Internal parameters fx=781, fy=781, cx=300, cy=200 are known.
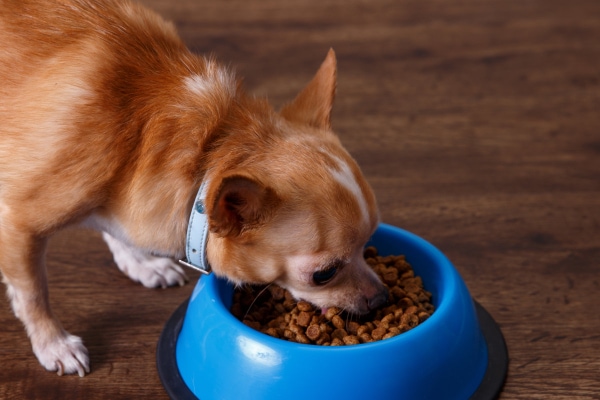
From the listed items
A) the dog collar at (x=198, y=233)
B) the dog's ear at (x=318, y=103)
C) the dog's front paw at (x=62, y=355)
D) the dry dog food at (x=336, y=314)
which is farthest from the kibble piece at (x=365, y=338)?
the dog's front paw at (x=62, y=355)

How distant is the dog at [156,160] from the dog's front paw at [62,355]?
25 cm

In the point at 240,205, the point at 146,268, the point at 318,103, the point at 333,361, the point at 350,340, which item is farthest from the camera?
the point at 146,268

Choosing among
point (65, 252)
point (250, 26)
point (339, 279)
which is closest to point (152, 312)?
point (65, 252)

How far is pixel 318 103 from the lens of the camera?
2.10 meters

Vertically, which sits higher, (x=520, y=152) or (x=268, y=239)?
(x=268, y=239)

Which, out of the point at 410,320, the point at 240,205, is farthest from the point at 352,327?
the point at 240,205

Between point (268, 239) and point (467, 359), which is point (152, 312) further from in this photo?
point (467, 359)

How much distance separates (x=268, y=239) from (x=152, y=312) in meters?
0.75

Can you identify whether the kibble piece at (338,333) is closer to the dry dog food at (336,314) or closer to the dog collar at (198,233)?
the dry dog food at (336,314)

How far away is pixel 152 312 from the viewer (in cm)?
241

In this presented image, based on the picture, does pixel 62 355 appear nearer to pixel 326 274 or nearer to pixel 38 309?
pixel 38 309

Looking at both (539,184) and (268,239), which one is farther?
(539,184)

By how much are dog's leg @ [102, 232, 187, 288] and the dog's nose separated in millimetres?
772

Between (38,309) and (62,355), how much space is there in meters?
0.14
